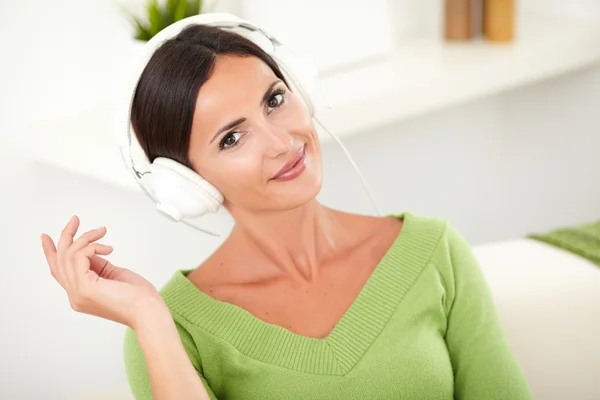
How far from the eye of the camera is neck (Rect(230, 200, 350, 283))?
4.53 feet

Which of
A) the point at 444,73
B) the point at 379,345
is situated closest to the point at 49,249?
the point at 379,345

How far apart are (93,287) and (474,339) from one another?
595 mm

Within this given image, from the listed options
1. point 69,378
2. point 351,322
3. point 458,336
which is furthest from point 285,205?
point 69,378

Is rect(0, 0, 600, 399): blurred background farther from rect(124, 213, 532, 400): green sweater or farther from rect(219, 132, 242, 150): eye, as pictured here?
rect(124, 213, 532, 400): green sweater

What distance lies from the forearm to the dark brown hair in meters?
0.25

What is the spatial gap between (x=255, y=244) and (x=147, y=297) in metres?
0.28

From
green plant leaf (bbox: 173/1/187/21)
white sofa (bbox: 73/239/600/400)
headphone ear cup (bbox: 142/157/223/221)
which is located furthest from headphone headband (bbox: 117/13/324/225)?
white sofa (bbox: 73/239/600/400)

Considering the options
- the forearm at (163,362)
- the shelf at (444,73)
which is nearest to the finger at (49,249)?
the forearm at (163,362)

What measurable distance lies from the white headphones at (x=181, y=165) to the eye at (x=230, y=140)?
57mm

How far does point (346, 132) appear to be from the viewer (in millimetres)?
1860

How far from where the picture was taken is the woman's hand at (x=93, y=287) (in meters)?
1.15

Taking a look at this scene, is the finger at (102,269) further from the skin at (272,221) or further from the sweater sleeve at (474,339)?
the sweater sleeve at (474,339)

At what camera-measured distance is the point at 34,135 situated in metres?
1.73

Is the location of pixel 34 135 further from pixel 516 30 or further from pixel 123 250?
pixel 516 30
